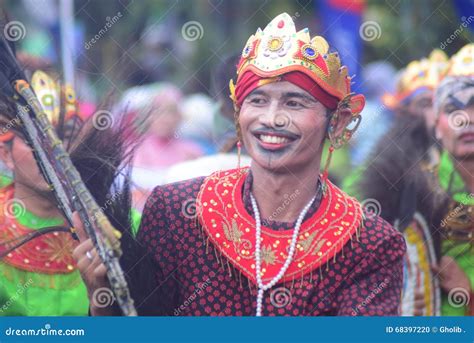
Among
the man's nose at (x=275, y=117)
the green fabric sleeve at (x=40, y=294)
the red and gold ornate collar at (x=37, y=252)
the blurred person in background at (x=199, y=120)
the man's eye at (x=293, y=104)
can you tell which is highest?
the man's eye at (x=293, y=104)

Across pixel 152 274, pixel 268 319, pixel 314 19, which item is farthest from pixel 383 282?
pixel 314 19

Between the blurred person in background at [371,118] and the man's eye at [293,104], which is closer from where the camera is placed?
the man's eye at [293,104]

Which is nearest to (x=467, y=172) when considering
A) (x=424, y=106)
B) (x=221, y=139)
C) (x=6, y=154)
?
(x=424, y=106)

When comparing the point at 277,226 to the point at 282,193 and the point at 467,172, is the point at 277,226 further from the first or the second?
the point at 467,172

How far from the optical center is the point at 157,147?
19.9ft

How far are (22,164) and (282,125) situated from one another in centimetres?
138

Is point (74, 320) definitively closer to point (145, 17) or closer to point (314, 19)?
point (145, 17)

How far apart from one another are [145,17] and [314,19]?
0.91 meters

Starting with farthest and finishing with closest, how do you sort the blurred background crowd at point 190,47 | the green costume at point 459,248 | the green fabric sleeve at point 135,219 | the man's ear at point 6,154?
1. the green costume at point 459,248
2. the blurred background crowd at point 190,47
3. the man's ear at point 6,154
4. the green fabric sleeve at point 135,219

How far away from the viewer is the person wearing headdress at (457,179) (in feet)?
18.8

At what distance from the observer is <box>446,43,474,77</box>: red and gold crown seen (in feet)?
19.5

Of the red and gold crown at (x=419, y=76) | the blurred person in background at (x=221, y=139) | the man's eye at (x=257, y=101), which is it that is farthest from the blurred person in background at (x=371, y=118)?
the man's eye at (x=257, y=101)

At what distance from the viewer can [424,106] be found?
21.7ft

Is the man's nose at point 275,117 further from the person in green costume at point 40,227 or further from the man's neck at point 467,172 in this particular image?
the man's neck at point 467,172
